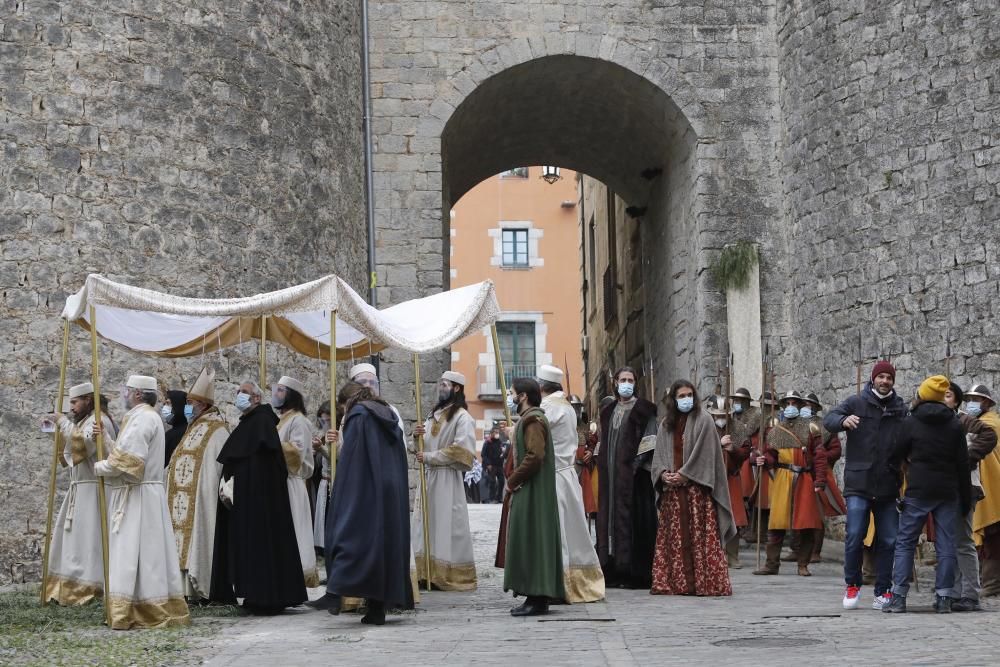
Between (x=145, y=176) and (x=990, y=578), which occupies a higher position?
(x=145, y=176)

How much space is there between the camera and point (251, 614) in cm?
890

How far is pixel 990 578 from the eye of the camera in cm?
951

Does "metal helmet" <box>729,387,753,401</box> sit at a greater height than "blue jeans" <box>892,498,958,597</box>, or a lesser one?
greater

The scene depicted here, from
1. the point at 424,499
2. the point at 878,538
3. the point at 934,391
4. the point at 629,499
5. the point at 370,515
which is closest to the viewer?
the point at 370,515

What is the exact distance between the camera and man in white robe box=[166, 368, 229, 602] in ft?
30.9

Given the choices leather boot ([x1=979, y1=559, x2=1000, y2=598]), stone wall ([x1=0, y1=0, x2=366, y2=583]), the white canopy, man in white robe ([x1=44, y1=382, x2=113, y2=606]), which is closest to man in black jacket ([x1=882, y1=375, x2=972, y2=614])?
leather boot ([x1=979, y1=559, x2=1000, y2=598])

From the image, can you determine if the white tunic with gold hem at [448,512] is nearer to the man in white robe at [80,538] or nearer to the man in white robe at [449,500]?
the man in white robe at [449,500]

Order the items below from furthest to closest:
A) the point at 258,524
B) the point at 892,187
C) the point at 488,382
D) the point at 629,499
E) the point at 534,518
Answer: the point at 488,382, the point at 892,187, the point at 629,499, the point at 258,524, the point at 534,518

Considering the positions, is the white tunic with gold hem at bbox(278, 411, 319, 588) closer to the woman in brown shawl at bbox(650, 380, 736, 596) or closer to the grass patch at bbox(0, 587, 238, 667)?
the grass patch at bbox(0, 587, 238, 667)

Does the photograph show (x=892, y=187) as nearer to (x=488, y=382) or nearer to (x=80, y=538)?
(x=80, y=538)

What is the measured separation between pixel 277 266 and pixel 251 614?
4.98 m

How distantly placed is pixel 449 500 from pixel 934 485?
140 inches

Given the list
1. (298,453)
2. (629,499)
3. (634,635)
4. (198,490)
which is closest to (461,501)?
(629,499)

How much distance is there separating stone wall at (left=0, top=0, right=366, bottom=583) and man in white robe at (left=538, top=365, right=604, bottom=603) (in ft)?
13.8
